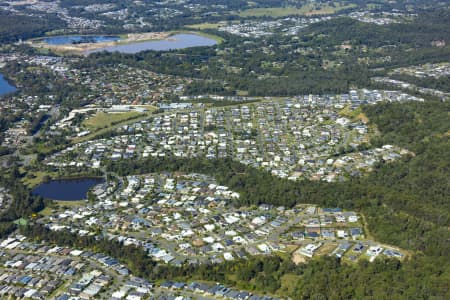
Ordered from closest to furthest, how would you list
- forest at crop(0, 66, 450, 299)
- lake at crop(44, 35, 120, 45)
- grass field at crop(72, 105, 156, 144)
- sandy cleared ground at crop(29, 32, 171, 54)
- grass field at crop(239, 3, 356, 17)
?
forest at crop(0, 66, 450, 299) < grass field at crop(72, 105, 156, 144) < sandy cleared ground at crop(29, 32, 171, 54) < lake at crop(44, 35, 120, 45) < grass field at crop(239, 3, 356, 17)

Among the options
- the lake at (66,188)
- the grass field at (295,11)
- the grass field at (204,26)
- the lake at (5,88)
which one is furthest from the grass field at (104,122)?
the grass field at (295,11)

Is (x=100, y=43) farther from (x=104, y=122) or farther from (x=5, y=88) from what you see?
(x=104, y=122)

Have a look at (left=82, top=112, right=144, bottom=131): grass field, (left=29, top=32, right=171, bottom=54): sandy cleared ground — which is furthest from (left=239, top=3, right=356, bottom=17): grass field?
(left=82, top=112, right=144, bottom=131): grass field

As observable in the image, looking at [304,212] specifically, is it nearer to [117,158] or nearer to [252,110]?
[117,158]

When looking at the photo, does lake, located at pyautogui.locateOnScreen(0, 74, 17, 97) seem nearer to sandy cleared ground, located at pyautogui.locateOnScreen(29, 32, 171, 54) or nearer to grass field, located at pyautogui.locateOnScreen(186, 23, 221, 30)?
sandy cleared ground, located at pyautogui.locateOnScreen(29, 32, 171, 54)

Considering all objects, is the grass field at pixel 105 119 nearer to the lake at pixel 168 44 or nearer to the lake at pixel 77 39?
the lake at pixel 168 44
